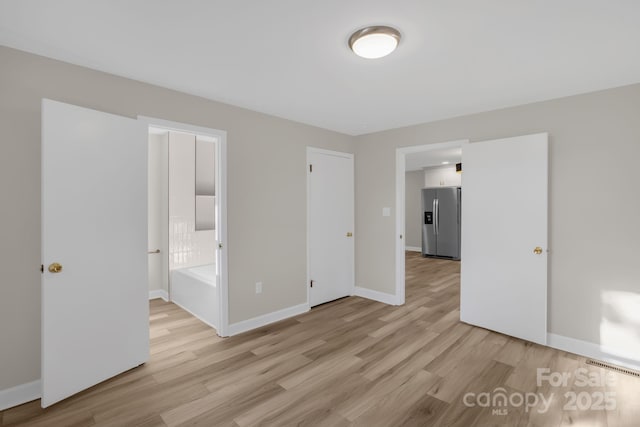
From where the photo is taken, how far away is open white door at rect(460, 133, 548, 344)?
2988 millimetres

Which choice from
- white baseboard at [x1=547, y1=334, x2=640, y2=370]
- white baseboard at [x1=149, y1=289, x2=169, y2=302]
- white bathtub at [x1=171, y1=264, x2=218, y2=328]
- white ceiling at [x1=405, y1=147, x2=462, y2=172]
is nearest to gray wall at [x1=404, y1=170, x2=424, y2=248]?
white ceiling at [x1=405, y1=147, x2=462, y2=172]

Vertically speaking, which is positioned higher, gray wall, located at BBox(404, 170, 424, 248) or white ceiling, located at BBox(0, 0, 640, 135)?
white ceiling, located at BBox(0, 0, 640, 135)

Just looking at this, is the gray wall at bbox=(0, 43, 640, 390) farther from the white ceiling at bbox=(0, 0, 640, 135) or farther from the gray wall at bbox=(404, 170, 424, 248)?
the gray wall at bbox=(404, 170, 424, 248)

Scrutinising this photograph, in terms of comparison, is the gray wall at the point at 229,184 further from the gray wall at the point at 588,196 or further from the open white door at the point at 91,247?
the gray wall at the point at 588,196

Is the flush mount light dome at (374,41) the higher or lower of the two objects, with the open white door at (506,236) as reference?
higher

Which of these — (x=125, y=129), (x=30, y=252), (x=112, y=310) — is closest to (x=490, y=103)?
(x=125, y=129)

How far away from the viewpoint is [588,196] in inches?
110

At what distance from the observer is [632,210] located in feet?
8.54

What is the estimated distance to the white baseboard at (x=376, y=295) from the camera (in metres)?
4.22

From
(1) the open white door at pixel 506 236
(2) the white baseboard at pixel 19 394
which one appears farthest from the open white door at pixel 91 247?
(1) the open white door at pixel 506 236

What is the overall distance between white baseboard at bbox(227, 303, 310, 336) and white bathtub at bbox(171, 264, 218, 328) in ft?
0.84

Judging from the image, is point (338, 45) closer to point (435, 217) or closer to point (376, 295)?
point (376, 295)

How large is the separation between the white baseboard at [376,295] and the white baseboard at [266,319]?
0.98 metres

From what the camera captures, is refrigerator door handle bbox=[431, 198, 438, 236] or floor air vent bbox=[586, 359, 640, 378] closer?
floor air vent bbox=[586, 359, 640, 378]
